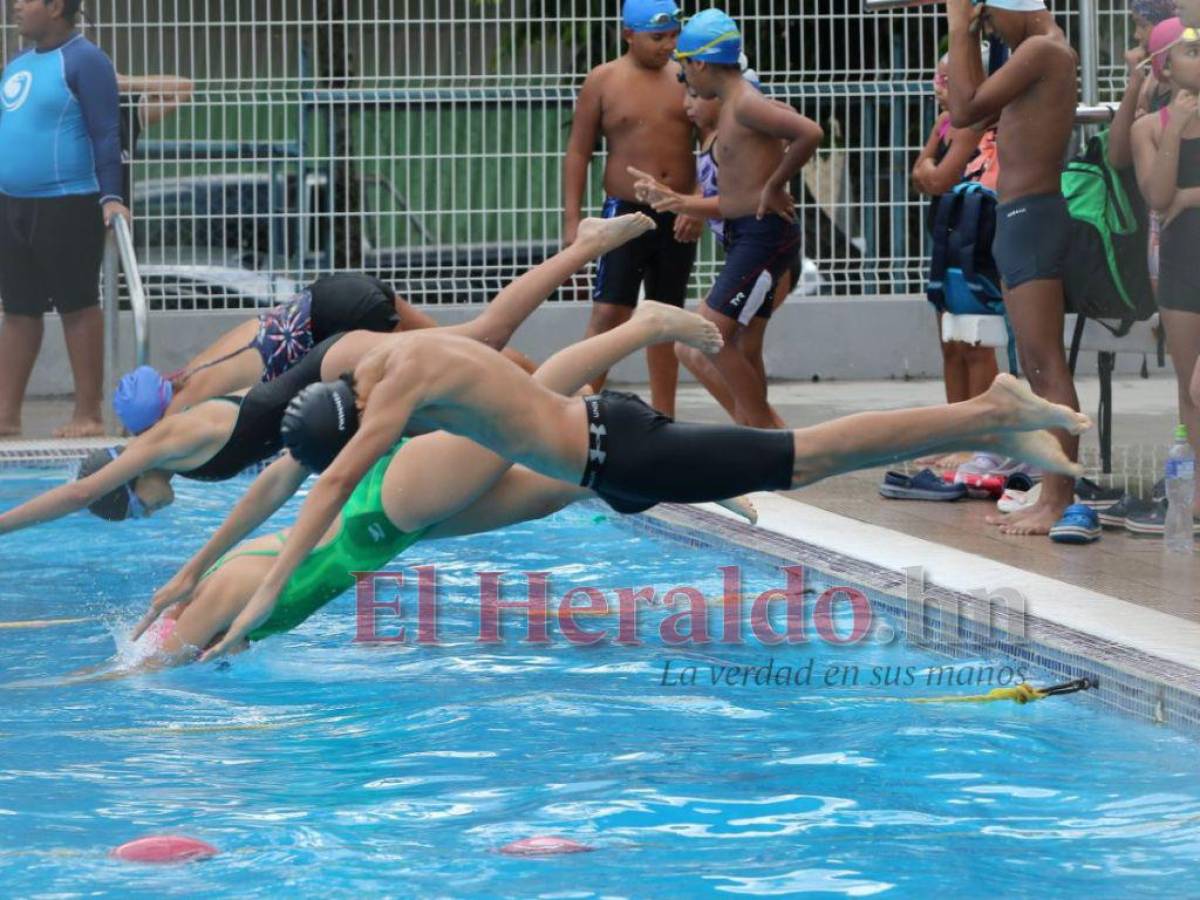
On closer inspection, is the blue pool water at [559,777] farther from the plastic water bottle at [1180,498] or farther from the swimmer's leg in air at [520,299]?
the plastic water bottle at [1180,498]

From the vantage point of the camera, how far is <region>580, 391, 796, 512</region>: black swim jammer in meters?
5.30

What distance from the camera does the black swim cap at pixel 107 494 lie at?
246 inches

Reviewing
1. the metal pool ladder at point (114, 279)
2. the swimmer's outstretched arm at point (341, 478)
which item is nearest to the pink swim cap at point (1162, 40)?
the swimmer's outstretched arm at point (341, 478)

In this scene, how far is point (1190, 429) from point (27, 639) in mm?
4216

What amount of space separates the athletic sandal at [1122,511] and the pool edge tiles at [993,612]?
811mm

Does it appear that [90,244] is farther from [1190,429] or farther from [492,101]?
[1190,429]

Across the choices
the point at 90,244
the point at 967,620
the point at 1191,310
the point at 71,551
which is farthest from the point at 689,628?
the point at 90,244

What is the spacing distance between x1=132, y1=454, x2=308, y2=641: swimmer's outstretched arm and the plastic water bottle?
3.08 metres

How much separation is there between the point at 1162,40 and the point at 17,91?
20.0 feet

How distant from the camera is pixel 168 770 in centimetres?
499

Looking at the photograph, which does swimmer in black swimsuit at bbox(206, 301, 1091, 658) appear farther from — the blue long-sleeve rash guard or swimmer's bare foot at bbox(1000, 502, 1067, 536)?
the blue long-sleeve rash guard

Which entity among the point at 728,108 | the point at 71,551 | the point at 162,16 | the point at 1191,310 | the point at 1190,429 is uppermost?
the point at 162,16

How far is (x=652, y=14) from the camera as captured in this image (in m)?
9.91

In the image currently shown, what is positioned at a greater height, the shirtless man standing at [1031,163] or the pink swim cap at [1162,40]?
the pink swim cap at [1162,40]
